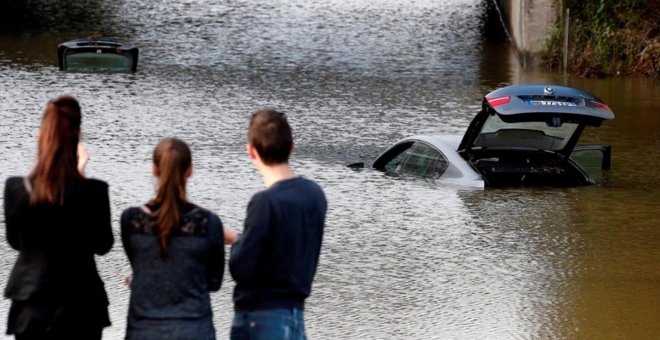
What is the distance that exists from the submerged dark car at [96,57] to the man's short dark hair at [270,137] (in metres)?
26.7

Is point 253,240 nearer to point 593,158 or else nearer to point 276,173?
point 276,173

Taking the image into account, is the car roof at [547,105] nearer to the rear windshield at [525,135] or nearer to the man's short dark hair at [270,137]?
the rear windshield at [525,135]

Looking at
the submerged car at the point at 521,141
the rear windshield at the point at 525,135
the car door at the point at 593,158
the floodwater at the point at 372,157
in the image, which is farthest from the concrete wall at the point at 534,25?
the rear windshield at the point at 525,135

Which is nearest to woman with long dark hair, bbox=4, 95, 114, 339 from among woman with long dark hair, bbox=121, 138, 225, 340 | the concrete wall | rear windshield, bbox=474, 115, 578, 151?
woman with long dark hair, bbox=121, 138, 225, 340

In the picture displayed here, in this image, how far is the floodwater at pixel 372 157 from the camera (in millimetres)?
11633

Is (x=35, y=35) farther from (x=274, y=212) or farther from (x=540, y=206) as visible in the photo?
(x=274, y=212)

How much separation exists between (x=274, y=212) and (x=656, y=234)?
32.6ft

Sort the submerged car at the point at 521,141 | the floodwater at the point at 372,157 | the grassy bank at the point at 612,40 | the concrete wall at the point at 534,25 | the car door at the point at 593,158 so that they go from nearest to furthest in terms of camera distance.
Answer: the floodwater at the point at 372,157 → the submerged car at the point at 521,141 → the car door at the point at 593,158 → the grassy bank at the point at 612,40 → the concrete wall at the point at 534,25

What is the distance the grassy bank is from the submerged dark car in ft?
32.9

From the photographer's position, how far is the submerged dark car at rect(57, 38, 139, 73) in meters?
32.4

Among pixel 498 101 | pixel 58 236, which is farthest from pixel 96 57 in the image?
pixel 58 236

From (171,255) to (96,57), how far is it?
27175mm

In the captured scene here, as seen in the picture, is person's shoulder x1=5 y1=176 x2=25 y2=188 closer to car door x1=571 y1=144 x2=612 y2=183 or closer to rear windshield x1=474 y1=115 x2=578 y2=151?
rear windshield x1=474 y1=115 x2=578 y2=151

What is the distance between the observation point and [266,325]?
6125 millimetres
